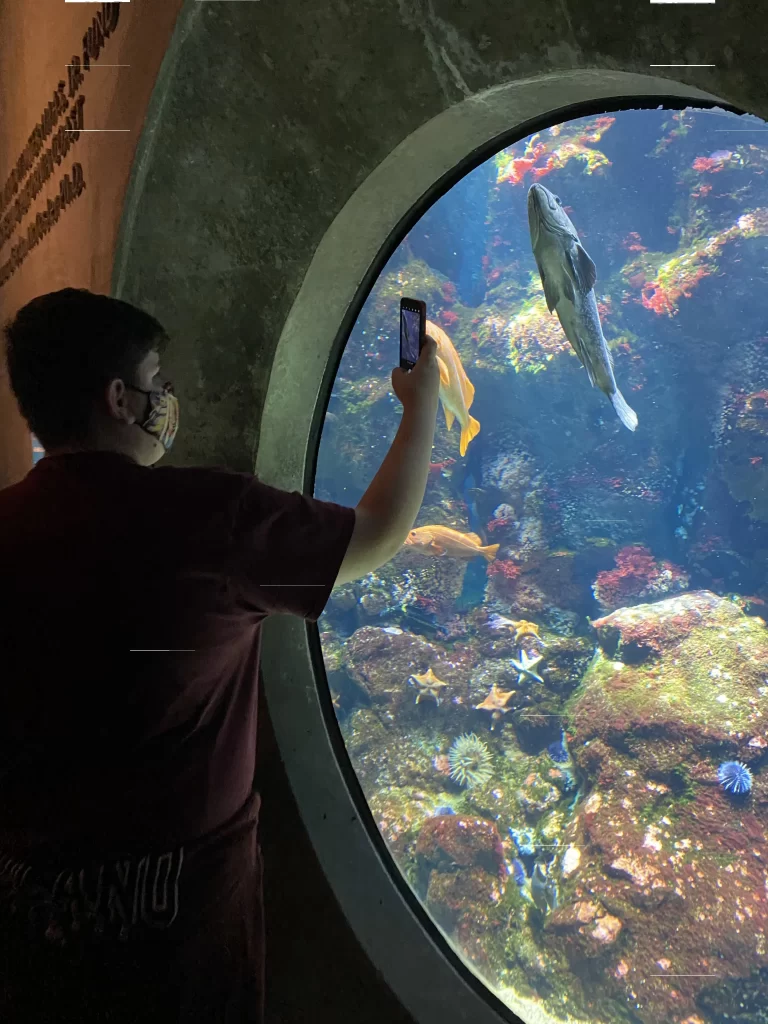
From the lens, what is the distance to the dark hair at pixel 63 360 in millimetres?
916

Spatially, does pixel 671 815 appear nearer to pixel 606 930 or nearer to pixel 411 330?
pixel 606 930

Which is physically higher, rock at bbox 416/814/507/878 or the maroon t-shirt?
the maroon t-shirt

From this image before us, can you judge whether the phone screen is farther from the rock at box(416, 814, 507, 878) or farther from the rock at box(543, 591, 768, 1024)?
the rock at box(416, 814, 507, 878)

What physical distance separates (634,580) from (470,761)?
5.54m

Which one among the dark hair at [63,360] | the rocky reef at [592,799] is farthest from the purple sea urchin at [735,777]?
the dark hair at [63,360]

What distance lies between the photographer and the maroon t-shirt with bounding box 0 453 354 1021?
82 cm

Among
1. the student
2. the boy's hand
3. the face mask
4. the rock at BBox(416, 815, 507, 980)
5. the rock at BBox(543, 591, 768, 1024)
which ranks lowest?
the rock at BBox(416, 815, 507, 980)

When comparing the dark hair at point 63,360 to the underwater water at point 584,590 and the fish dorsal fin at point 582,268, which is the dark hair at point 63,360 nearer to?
the underwater water at point 584,590

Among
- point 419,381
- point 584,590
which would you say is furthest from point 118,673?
point 584,590

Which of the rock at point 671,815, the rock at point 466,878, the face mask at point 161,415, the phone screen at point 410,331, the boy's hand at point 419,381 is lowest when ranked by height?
the rock at point 466,878

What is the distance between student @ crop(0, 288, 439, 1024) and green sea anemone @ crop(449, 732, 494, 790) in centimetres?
1127

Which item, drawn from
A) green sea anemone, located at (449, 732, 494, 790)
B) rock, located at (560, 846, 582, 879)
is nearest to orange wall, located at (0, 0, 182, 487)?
rock, located at (560, 846, 582, 879)

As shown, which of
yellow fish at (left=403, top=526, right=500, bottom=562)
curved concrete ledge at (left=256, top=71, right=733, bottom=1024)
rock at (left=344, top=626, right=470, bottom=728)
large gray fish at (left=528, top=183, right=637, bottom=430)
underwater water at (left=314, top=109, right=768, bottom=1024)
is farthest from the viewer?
rock at (left=344, top=626, right=470, bottom=728)

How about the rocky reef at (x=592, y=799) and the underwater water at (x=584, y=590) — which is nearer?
the rocky reef at (x=592, y=799)
